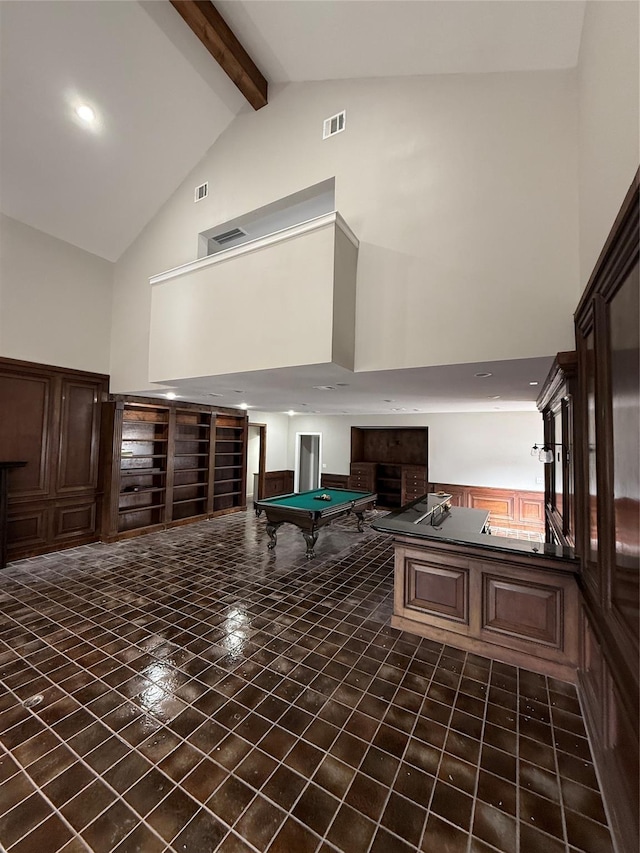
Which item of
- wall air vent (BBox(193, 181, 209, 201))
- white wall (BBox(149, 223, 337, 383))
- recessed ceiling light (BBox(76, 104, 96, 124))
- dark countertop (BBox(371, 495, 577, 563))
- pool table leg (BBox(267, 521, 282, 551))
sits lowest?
pool table leg (BBox(267, 521, 282, 551))

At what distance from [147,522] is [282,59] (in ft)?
23.5

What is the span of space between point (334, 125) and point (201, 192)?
2232 mm

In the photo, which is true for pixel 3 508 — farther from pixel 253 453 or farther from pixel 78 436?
pixel 253 453

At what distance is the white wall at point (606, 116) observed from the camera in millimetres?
1542

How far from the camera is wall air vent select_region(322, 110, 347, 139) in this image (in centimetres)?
405

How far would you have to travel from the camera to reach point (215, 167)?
5152mm

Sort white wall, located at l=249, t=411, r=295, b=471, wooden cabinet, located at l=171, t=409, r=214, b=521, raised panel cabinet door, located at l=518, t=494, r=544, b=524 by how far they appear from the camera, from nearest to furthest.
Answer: raised panel cabinet door, located at l=518, t=494, r=544, b=524, wooden cabinet, located at l=171, t=409, r=214, b=521, white wall, located at l=249, t=411, r=295, b=471

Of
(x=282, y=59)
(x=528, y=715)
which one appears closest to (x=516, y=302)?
(x=528, y=715)

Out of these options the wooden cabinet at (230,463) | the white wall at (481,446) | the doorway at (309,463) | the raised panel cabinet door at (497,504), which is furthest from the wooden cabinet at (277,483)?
the raised panel cabinet door at (497,504)

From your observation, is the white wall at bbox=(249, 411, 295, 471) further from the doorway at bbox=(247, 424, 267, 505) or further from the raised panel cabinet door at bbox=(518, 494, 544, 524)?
the raised panel cabinet door at bbox=(518, 494, 544, 524)

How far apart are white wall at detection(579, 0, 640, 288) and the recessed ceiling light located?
16.5 feet

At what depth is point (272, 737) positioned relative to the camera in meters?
2.03

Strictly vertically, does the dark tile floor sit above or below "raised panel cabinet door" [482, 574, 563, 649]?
below

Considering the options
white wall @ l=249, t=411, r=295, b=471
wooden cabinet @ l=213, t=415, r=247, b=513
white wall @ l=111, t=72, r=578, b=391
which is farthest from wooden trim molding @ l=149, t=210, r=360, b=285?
white wall @ l=249, t=411, r=295, b=471
